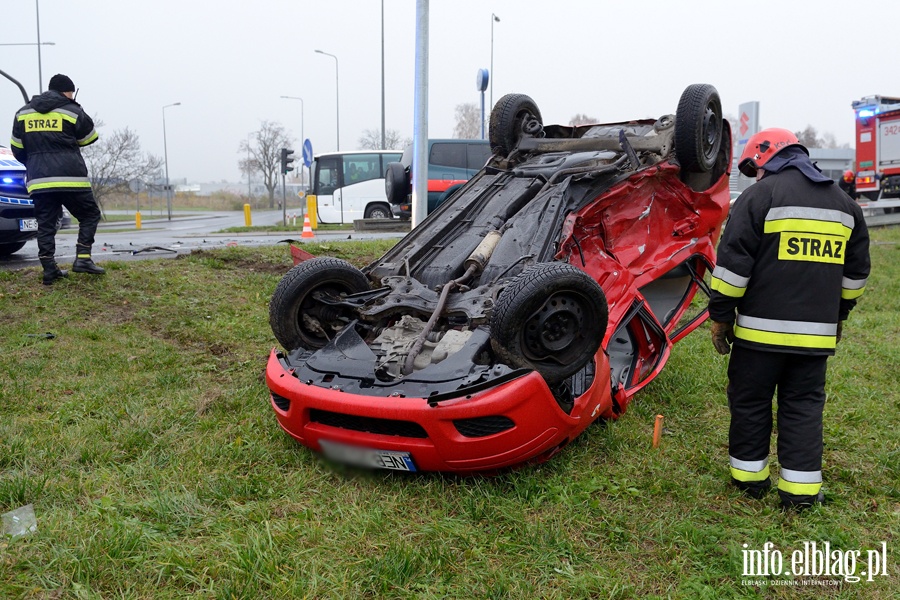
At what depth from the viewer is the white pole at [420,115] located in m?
6.35

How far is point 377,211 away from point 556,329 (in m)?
16.6

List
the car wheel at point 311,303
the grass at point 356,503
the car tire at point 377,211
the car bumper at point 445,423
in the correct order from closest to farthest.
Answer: the grass at point 356,503 < the car bumper at point 445,423 < the car wheel at point 311,303 < the car tire at point 377,211

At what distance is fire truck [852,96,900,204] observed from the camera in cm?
1603

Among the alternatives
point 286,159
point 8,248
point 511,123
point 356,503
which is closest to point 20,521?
point 356,503

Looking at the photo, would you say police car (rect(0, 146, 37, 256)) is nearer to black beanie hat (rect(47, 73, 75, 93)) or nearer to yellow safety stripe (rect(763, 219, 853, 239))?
black beanie hat (rect(47, 73, 75, 93))

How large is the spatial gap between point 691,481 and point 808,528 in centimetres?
55

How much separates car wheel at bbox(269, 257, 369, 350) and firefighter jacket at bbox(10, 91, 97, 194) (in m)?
3.35

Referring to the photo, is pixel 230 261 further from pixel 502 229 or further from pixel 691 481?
pixel 691 481

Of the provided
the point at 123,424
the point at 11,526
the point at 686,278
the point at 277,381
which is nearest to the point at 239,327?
the point at 123,424

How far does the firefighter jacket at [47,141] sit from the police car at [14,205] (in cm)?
121

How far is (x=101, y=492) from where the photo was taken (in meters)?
→ 3.12

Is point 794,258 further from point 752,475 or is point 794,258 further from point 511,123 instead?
point 511,123

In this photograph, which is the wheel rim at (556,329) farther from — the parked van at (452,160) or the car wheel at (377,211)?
the car wheel at (377,211)

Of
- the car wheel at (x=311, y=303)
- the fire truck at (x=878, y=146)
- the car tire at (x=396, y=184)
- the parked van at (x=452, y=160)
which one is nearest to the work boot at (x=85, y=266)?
the car tire at (x=396, y=184)
